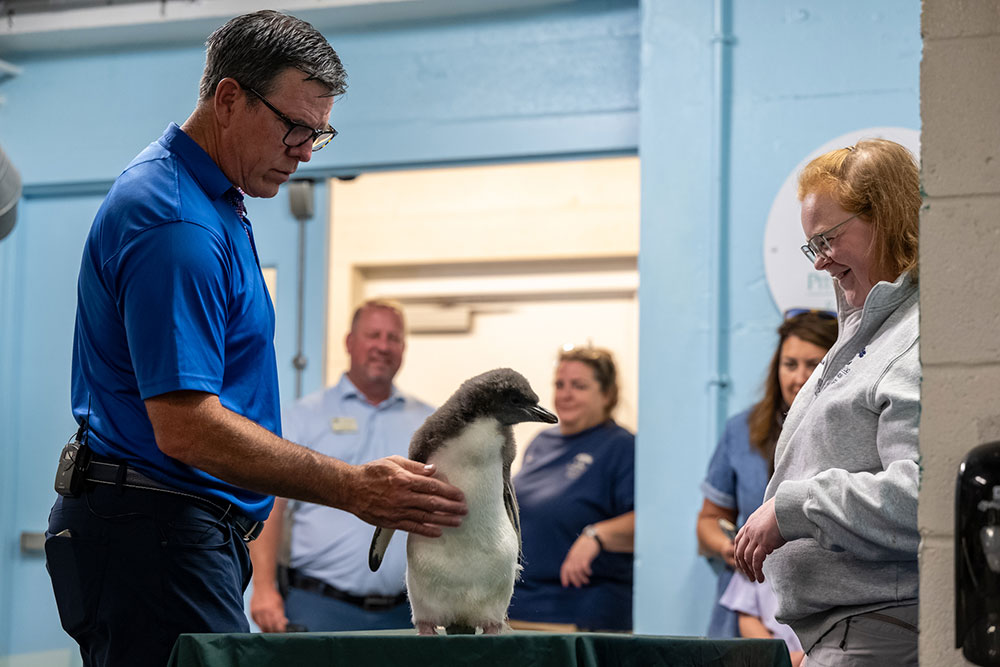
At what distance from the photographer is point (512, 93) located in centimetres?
411

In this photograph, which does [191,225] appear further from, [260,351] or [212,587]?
[212,587]

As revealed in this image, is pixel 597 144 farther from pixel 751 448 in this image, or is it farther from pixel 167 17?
pixel 167 17

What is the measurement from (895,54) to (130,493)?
110 inches

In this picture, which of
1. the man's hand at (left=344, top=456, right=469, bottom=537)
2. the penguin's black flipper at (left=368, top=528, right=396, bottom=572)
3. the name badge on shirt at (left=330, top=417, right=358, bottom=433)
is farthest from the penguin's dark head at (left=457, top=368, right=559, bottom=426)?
the name badge on shirt at (left=330, top=417, right=358, bottom=433)

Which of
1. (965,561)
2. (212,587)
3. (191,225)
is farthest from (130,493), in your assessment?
(965,561)

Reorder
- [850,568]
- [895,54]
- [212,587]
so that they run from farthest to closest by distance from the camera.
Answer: [895,54]
[212,587]
[850,568]

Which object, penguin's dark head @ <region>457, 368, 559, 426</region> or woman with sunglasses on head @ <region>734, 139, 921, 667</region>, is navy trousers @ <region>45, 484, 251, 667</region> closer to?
penguin's dark head @ <region>457, 368, 559, 426</region>

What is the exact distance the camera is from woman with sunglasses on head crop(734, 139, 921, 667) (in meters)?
1.48

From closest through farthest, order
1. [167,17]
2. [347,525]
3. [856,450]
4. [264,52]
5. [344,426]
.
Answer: [856,450], [264,52], [347,525], [344,426], [167,17]

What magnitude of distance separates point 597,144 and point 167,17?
1627mm

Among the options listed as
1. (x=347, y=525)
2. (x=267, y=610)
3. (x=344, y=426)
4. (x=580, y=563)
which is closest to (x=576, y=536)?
(x=580, y=563)

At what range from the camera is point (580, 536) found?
3768 millimetres

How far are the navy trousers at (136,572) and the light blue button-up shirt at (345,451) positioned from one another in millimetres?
2022

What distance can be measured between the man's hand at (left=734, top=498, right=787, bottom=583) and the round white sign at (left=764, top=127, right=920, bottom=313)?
2.06 m
